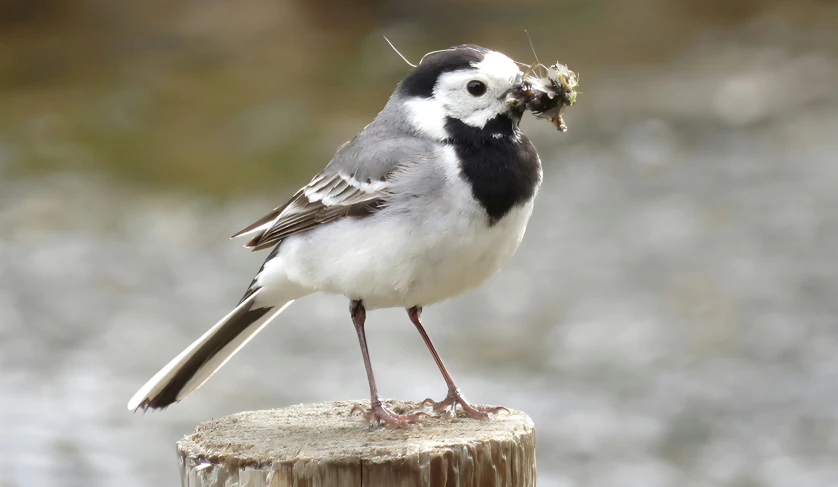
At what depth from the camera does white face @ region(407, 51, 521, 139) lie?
4.11 m

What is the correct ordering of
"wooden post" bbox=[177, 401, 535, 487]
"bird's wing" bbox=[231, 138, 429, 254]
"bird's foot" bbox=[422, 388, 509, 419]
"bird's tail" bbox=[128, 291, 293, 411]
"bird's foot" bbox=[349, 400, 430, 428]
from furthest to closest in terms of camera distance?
1. "bird's tail" bbox=[128, 291, 293, 411]
2. "bird's wing" bbox=[231, 138, 429, 254]
3. "bird's foot" bbox=[422, 388, 509, 419]
4. "bird's foot" bbox=[349, 400, 430, 428]
5. "wooden post" bbox=[177, 401, 535, 487]

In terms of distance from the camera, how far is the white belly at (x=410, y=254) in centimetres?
399

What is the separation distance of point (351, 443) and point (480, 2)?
46.8ft

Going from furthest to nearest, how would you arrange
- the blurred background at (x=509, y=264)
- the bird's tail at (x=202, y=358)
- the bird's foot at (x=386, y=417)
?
the blurred background at (x=509, y=264), the bird's tail at (x=202, y=358), the bird's foot at (x=386, y=417)

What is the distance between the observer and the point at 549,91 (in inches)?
163

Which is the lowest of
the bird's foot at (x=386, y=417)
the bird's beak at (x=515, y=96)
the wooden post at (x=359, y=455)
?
the wooden post at (x=359, y=455)

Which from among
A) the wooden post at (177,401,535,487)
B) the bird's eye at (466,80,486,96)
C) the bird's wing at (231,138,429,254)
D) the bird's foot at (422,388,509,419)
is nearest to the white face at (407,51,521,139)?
the bird's eye at (466,80,486,96)

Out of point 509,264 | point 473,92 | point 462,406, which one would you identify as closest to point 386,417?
point 462,406

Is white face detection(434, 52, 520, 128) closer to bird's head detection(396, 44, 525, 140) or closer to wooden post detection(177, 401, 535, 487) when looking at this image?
bird's head detection(396, 44, 525, 140)

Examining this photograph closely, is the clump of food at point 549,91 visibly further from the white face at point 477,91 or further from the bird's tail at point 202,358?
the bird's tail at point 202,358

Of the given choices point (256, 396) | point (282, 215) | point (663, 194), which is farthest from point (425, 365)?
point (282, 215)

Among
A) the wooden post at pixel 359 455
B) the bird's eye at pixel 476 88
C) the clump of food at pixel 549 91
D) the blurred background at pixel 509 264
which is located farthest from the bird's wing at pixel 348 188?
the blurred background at pixel 509 264

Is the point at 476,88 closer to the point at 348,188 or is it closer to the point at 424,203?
the point at 424,203

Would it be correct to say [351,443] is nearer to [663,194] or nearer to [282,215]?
[282,215]
